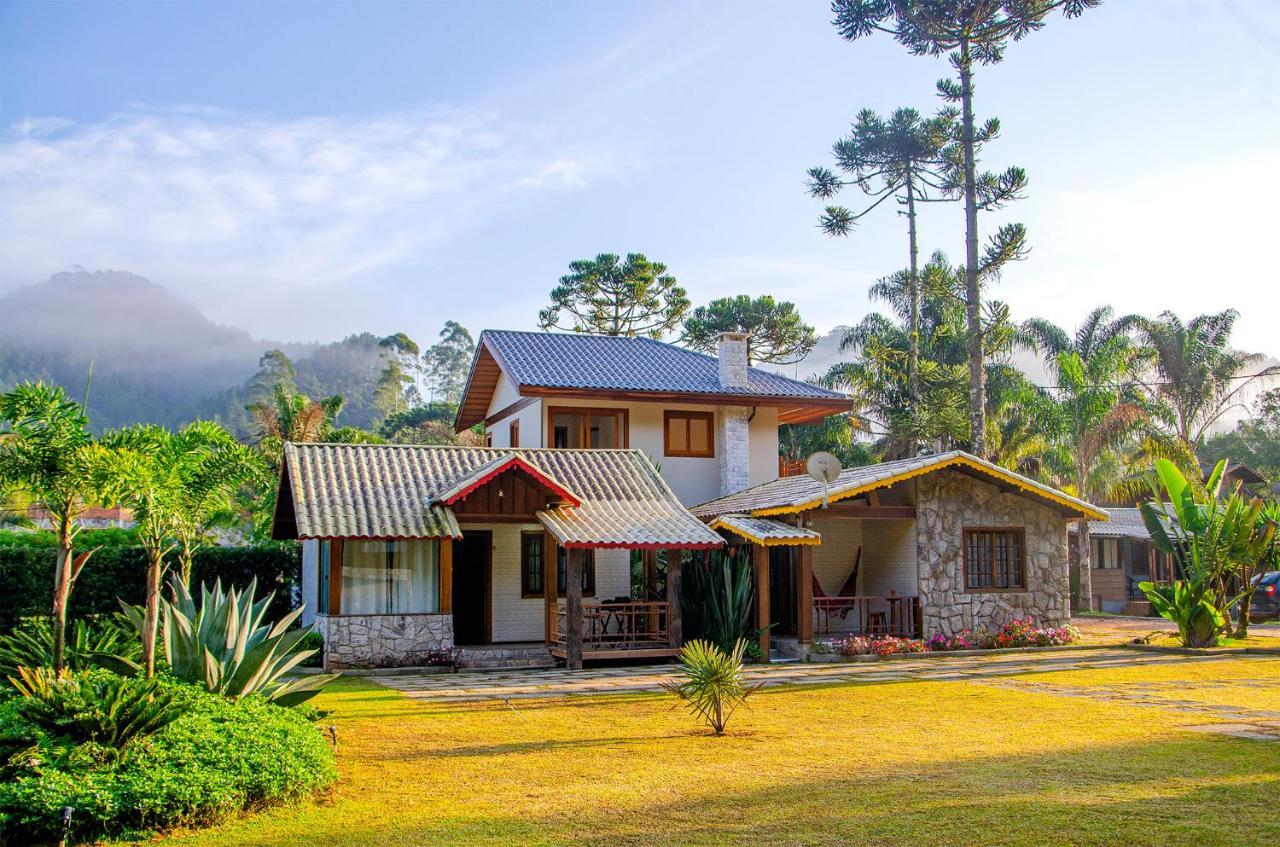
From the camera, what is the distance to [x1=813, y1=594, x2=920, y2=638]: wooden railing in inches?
808

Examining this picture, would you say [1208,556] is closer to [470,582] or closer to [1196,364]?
[470,582]

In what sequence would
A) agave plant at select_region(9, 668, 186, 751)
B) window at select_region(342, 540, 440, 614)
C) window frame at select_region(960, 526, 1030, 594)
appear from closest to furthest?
agave plant at select_region(9, 668, 186, 751) → window at select_region(342, 540, 440, 614) → window frame at select_region(960, 526, 1030, 594)

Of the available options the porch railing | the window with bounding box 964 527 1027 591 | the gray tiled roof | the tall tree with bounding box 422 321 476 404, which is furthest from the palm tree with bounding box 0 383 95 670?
the tall tree with bounding box 422 321 476 404

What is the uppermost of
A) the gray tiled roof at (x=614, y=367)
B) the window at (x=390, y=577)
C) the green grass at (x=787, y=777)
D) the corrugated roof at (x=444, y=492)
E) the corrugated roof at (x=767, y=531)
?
the gray tiled roof at (x=614, y=367)

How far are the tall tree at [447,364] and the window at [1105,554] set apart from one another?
6471 centimetres

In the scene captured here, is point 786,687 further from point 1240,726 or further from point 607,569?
point 607,569

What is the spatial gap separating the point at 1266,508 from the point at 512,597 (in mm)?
14514

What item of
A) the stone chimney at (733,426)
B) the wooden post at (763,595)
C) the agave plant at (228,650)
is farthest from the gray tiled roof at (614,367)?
the agave plant at (228,650)

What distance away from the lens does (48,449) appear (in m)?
9.52

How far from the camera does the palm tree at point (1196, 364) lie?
4453cm

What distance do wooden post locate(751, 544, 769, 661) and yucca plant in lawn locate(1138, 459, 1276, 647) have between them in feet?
26.1

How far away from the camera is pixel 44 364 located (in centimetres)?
15200

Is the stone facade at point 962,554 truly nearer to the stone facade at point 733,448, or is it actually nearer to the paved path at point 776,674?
the paved path at point 776,674

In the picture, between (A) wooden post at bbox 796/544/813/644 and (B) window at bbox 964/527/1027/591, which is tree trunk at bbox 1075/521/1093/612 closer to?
(B) window at bbox 964/527/1027/591
